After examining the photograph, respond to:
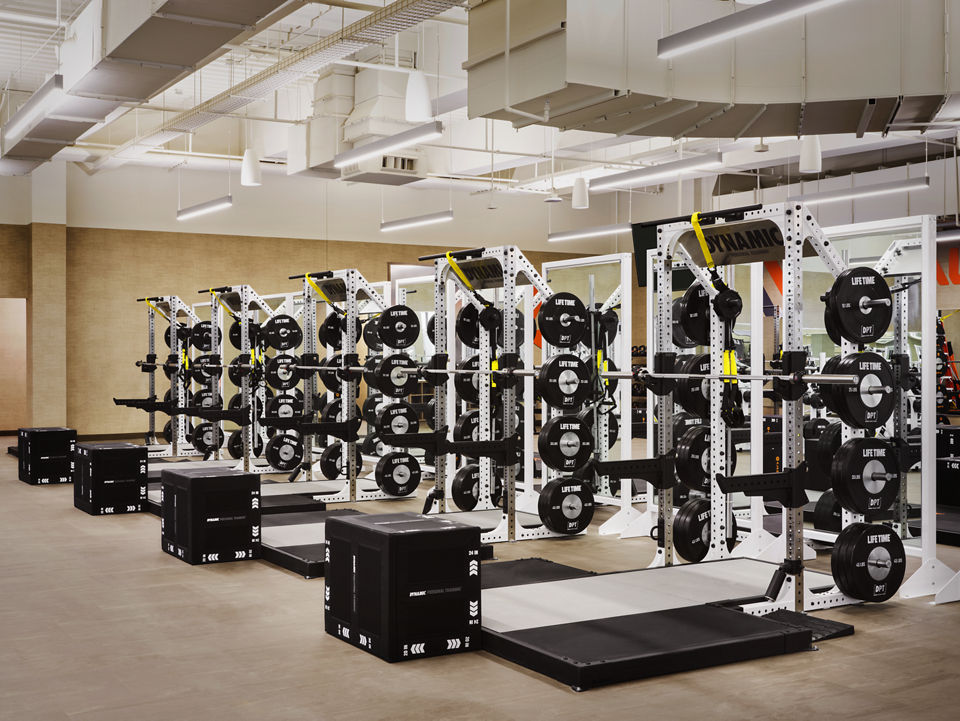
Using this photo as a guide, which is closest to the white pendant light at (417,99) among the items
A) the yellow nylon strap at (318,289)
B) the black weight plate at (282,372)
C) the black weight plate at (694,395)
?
the yellow nylon strap at (318,289)

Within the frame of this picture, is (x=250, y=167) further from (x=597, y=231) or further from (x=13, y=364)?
(x=13, y=364)

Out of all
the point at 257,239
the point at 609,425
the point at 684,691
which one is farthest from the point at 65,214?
the point at 684,691

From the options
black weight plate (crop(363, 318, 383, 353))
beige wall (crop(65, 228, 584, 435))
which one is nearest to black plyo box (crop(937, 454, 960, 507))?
black weight plate (crop(363, 318, 383, 353))

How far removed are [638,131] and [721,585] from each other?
4260 mm

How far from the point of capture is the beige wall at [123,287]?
53.0ft

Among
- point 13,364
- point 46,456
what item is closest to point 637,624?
point 46,456

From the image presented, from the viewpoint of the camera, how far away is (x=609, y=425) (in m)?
9.28

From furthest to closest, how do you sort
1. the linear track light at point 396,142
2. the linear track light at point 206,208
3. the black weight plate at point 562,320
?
the linear track light at point 206,208, the linear track light at point 396,142, the black weight plate at point 562,320

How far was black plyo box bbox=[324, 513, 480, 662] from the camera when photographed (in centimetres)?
465

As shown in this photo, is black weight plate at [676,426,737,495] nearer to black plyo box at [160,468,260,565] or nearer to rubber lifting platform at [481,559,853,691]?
rubber lifting platform at [481,559,853,691]

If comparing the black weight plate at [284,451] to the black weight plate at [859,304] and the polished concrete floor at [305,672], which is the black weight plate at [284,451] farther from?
the black weight plate at [859,304]

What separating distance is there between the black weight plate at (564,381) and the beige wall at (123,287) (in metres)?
10.8

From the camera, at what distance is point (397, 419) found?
930cm

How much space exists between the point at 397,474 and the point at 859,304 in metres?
5.12
